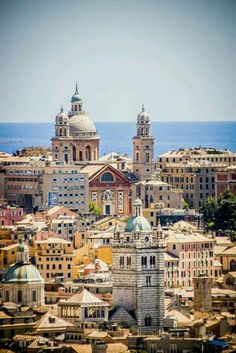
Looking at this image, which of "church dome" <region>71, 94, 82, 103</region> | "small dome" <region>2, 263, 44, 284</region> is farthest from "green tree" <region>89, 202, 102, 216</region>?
"small dome" <region>2, 263, 44, 284</region>

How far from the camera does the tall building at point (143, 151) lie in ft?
548

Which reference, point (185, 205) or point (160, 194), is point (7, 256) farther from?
point (185, 205)

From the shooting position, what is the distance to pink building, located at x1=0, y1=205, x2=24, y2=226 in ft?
479

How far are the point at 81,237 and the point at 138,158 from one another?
28.0 meters

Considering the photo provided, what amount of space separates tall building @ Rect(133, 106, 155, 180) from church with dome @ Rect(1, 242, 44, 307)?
1634 inches

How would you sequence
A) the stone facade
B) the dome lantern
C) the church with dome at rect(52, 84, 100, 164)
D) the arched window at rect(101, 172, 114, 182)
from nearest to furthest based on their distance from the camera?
1. the dome lantern
2. the stone facade
3. the arched window at rect(101, 172, 114, 182)
4. the church with dome at rect(52, 84, 100, 164)

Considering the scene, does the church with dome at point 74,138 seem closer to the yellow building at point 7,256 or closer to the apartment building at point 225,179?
the apartment building at point 225,179

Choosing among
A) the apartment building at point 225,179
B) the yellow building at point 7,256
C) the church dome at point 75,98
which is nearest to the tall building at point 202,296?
the yellow building at point 7,256

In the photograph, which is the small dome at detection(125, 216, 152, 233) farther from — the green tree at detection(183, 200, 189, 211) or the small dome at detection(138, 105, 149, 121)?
the small dome at detection(138, 105, 149, 121)

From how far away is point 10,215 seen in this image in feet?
483

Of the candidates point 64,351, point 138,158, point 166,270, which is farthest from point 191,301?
point 138,158

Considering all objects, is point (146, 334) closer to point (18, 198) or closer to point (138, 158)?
point (18, 198)

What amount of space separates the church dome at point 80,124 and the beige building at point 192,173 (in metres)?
3.59

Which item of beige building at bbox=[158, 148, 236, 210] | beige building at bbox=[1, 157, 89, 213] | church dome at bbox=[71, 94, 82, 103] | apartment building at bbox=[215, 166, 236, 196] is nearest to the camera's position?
beige building at bbox=[1, 157, 89, 213]
